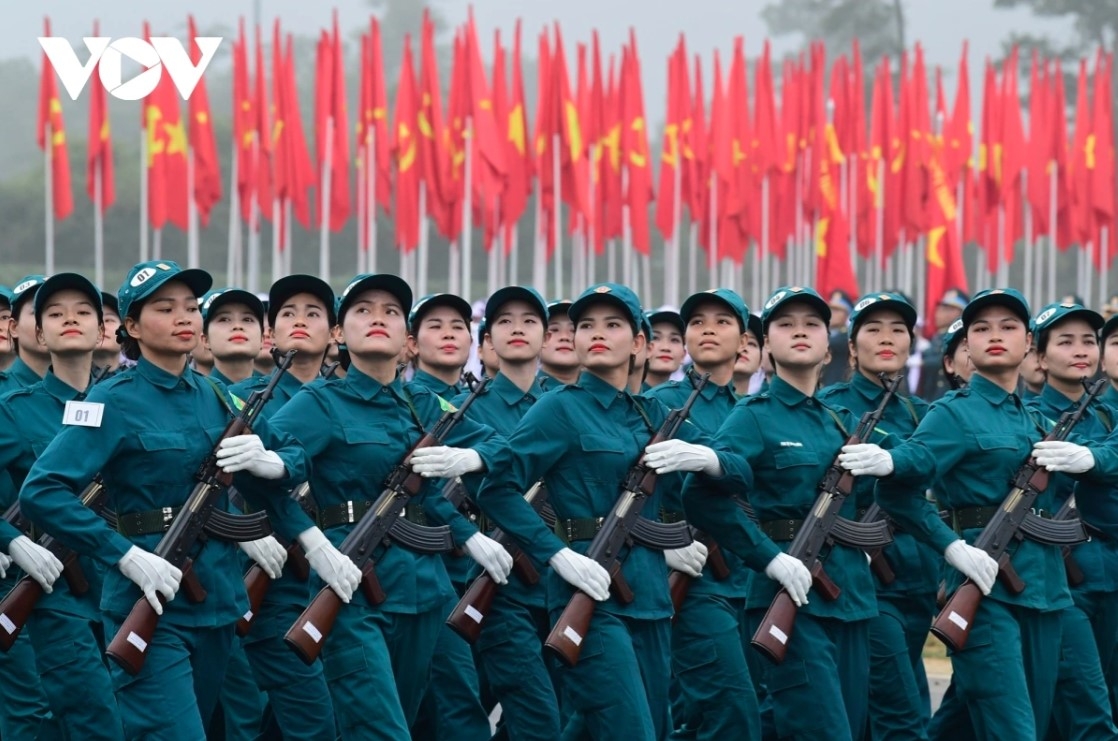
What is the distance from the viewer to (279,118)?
25188 millimetres

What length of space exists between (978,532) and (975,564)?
331 millimetres

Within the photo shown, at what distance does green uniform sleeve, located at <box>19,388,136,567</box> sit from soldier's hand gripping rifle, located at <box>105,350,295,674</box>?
17 cm

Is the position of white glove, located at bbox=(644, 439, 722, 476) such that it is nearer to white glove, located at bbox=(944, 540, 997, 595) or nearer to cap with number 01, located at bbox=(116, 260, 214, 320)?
white glove, located at bbox=(944, 540, 997, 595)

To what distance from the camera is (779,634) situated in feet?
20.5

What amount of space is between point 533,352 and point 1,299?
2.71 m

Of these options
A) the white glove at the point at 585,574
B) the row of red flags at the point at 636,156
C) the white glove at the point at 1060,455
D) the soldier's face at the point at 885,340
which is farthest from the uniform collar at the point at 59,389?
the row of red flags at the point at 636,156

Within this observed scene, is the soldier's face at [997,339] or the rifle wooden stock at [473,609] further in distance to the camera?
the soldier's face at [997,339]

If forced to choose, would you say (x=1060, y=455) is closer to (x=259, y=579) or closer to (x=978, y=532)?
(x=978, y=532)

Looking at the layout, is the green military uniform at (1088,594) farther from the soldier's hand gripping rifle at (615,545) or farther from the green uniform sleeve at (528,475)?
the green uniform sleeve at (528,475)

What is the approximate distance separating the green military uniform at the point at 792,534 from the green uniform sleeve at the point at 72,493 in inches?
82.1

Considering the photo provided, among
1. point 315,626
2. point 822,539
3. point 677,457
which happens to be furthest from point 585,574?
point 822,539

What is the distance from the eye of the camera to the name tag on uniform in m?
5.51

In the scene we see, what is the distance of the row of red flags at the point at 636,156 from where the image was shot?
81.6 feet

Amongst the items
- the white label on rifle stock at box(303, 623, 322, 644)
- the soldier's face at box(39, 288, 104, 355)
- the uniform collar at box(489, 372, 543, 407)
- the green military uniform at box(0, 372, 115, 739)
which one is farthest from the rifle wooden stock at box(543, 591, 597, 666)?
the soldier's face at box(39, 288, 104, 355)
